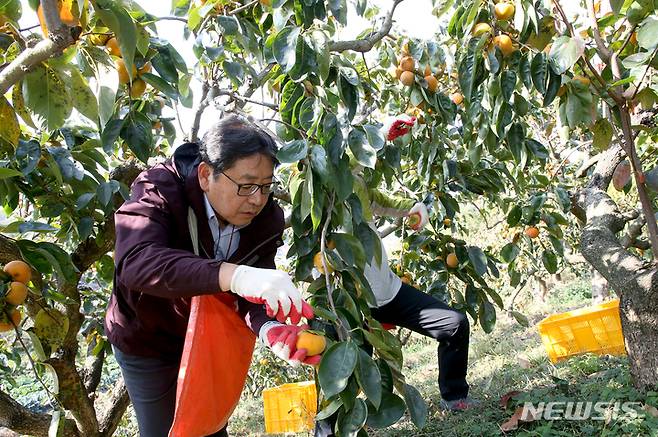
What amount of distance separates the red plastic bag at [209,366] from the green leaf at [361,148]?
54 centimetres

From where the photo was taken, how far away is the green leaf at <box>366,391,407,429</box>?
3.99 feet

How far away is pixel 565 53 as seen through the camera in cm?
162

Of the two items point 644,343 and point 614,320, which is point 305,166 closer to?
point 644,343

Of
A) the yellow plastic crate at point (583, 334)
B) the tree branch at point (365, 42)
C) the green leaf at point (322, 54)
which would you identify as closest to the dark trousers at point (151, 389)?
the green leaf at point (322, 54)

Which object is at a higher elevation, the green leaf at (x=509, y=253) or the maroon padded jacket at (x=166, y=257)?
the maroon padded jacket at (x=166, y=257)

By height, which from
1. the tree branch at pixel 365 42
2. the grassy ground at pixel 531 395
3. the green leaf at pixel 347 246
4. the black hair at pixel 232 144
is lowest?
the grassy ground at pixel 531 395

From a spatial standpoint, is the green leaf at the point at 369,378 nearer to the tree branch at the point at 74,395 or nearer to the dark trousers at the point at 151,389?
the dark trousers at the point at 151,389

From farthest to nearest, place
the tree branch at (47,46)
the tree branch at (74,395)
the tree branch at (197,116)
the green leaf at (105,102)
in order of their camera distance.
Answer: the tree branch at (74,395) → the tree branch at (197,116) → the green leaf at (105,102) → the tree branch at (47,46)

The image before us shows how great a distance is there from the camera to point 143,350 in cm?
178

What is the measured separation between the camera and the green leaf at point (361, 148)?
4.89 ft

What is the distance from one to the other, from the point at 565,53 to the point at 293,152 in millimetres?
800

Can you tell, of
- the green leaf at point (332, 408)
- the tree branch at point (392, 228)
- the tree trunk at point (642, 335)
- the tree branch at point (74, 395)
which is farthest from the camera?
the tree branch at point (392, 228)

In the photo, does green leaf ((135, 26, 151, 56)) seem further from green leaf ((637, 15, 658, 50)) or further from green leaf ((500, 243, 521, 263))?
green leaf ((500, 243, 521, 263))

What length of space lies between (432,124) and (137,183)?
127 cm
